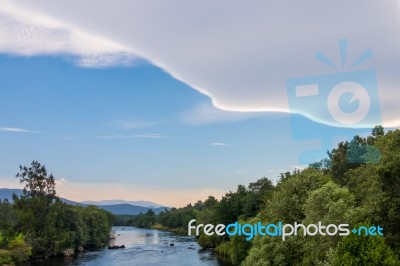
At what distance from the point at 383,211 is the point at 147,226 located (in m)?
183

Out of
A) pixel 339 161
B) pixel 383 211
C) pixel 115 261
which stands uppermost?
pixel 339 161

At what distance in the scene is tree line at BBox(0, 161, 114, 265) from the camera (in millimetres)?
61531

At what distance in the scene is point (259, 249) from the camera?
32500mm

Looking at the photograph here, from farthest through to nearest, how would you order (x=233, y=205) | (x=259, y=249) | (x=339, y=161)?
1. (x=233, y=205)
2. (x=339, y=161)
3. (x=259, y=249)

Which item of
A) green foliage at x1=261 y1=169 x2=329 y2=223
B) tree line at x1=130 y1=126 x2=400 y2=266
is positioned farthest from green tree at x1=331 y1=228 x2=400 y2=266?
green foliage at x1=261 y1=169 x2=329 y2=223

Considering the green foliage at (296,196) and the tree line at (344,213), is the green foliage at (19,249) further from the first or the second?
the green foliage at (296,196)

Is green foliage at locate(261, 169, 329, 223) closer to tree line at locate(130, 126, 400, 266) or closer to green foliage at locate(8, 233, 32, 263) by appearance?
tree line at locate(130, 126, 400, 266)

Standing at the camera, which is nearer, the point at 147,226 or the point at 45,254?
the point at 45,254

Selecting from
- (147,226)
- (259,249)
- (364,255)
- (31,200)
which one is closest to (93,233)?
(31,200)

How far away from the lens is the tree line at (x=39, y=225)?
61.5 metres

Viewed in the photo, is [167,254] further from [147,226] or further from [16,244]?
[147,226]

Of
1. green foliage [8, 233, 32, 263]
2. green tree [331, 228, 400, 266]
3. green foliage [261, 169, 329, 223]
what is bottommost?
green foliage [8, 233, 32, 263]

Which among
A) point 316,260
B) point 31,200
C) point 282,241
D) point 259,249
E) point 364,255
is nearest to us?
point 364,255

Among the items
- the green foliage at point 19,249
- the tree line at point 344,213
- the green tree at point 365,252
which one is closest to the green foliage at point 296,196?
the tree line at point 344,213
